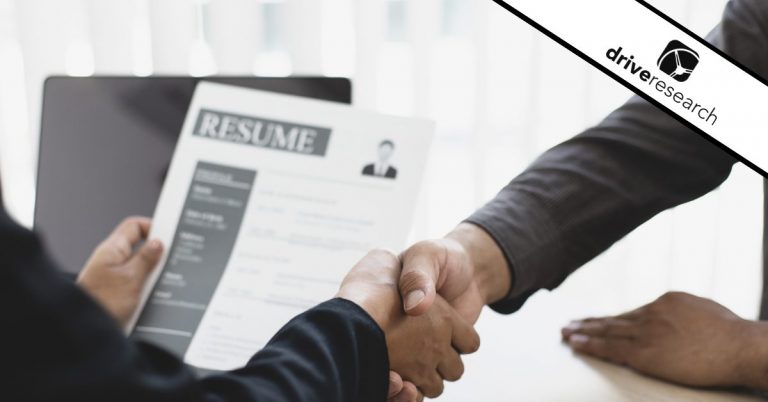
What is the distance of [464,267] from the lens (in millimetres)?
1154

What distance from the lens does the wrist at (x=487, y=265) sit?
1182 millimetres

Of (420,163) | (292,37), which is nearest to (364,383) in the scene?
(420,163)

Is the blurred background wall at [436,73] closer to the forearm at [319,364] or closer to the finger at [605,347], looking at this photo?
the finger at [605,347]

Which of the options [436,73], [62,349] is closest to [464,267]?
[62,349]

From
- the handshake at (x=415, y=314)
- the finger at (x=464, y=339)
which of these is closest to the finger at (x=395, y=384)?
the handshake at (x=415, y=314)

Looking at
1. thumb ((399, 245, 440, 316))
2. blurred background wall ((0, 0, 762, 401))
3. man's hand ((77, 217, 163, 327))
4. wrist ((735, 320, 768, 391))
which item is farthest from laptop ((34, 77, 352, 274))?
blurred background wall ((0, 0, 762, 401))

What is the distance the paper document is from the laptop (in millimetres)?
122

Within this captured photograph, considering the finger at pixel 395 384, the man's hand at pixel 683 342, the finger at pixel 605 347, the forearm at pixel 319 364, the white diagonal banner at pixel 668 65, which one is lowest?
the finger at pixel 395 384

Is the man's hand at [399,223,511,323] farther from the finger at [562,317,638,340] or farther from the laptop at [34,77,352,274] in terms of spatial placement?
the laptop at [34,77,352,274]

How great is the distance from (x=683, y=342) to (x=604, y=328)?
0.31 feet

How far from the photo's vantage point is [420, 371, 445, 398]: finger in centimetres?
94

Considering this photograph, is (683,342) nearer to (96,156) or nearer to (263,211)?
(263,211)

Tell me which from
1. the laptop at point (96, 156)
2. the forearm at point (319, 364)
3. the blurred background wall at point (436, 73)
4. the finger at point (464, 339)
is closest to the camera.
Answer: the forearm at point (319, 364)

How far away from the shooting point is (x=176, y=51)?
2252 millimetres
